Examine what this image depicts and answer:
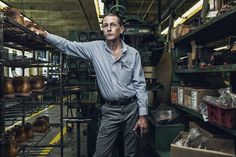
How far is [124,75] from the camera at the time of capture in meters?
2.50

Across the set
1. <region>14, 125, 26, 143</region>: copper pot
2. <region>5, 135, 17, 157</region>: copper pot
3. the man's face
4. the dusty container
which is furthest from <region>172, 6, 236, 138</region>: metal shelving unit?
<region>14, 125, 26, 143</region>: copper pot

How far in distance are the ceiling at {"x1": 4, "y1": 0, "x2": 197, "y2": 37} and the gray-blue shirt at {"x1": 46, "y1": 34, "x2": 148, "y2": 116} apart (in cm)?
507

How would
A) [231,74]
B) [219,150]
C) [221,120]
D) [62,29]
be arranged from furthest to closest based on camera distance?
[62,29] → [231,74] → [219,150] → [221,120]

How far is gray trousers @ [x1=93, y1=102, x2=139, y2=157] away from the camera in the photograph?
8.27 feet

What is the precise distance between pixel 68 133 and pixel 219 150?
3.72 m

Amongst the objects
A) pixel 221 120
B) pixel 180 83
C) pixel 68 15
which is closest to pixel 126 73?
pixel 221 120

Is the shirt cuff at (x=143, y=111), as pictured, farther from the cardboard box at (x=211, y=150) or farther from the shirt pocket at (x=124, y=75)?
the cardboard box at (x=211, y=150)

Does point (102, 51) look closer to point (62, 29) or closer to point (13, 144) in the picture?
point (13, 144)

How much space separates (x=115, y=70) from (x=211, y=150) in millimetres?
1012

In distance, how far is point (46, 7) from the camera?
30.6 feet

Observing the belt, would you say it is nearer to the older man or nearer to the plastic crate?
the older man

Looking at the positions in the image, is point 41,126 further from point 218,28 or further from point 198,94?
point 218,28

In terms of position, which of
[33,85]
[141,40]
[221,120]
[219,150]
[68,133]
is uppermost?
[141,40]

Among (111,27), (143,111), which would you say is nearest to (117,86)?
(143,111)
